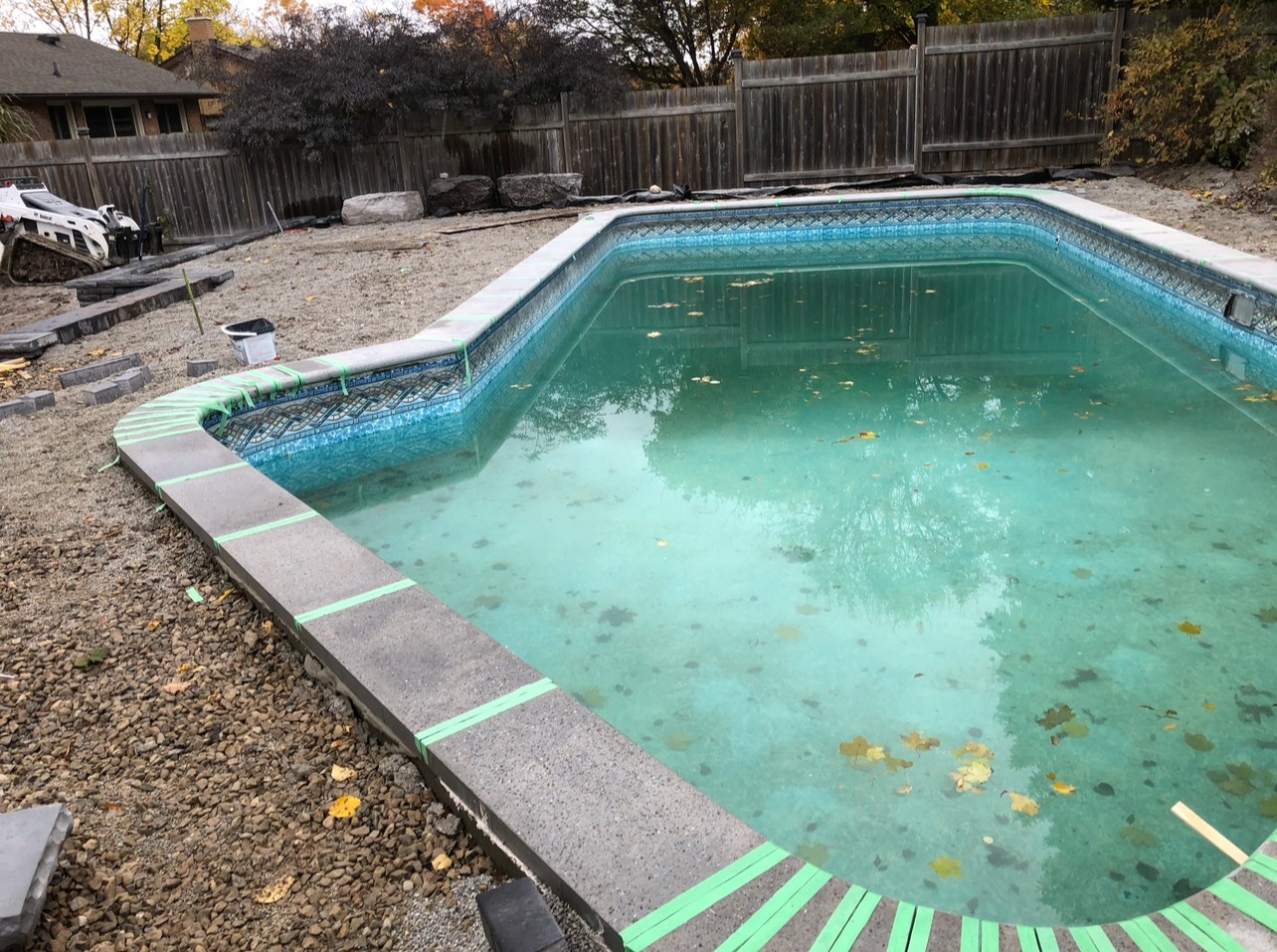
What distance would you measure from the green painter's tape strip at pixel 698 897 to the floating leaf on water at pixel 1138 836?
93 centimetres

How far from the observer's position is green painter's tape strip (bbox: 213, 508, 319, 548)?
2.81 meters

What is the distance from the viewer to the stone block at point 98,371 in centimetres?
521

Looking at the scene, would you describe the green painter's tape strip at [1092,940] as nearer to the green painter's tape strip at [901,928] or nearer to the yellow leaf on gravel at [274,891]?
the green painter's tape strip at [901,928]

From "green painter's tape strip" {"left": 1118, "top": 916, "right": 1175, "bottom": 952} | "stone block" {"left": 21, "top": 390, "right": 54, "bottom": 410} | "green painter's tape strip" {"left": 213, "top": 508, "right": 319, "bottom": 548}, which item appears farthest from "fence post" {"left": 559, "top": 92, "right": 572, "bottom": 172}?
"green painter's tape strip" {"left": 1118, "top": 916, "right": 1175, "bottom": 952}

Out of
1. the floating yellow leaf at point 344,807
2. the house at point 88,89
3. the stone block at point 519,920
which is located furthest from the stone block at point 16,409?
the house at point 88,89

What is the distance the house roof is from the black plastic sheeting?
13.3 metres

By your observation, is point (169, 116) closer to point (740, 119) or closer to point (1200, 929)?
point (740, 119)

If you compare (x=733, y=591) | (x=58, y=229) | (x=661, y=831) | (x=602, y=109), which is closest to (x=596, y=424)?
(x=733, y=591)

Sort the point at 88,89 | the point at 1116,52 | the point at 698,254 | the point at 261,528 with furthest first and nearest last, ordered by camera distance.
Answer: the point at 88,89 → the point at 1116,52 → the point at 698,254 → the point at 261,528

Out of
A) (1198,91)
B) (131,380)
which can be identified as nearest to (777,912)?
(131,380)

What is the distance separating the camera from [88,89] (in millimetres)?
18984

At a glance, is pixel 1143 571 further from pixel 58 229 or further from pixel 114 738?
pixel 58 229

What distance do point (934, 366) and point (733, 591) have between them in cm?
312

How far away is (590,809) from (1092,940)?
834 mm
